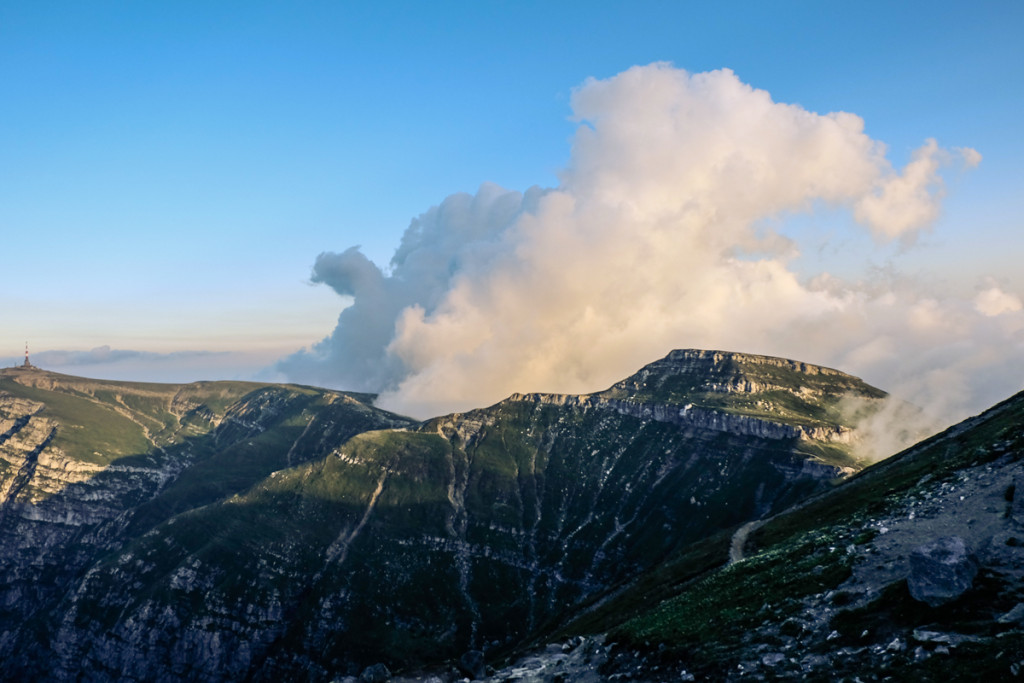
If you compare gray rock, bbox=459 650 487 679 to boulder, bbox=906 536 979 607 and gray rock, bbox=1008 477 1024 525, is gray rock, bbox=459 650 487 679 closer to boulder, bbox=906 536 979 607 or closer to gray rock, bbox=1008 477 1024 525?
boulder, bbox=906 536 979 607

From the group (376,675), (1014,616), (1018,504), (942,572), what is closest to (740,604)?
(942,572)

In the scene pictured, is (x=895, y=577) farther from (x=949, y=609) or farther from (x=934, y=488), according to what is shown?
(x=934, y=488)

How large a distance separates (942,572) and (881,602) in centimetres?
626

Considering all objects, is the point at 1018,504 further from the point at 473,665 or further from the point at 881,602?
the point at 473,665

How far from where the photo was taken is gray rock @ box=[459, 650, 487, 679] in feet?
295

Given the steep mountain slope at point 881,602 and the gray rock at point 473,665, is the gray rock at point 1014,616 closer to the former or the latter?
the steep mountain slope at point 881,602

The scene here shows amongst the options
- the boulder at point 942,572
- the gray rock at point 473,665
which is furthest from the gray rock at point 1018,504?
the gray rock at point 473,665

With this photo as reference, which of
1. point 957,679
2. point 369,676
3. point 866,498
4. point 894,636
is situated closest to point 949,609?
point 894,636

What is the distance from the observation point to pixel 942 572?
48.6 metres

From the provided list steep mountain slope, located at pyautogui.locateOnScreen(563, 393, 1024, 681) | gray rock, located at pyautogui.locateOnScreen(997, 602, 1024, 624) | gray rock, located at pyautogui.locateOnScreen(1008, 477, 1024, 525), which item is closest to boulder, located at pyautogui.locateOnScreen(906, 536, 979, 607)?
steep mountain slope, located at pyautogui.locateOnScreen(563, 393, 1024, 681)

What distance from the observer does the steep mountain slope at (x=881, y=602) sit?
42219 millimetres

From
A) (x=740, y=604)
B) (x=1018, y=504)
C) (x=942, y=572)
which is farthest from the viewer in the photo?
(x=740, y=604)

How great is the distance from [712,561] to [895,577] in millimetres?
106510

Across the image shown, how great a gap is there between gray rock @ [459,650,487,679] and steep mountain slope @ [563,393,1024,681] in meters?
24.9
